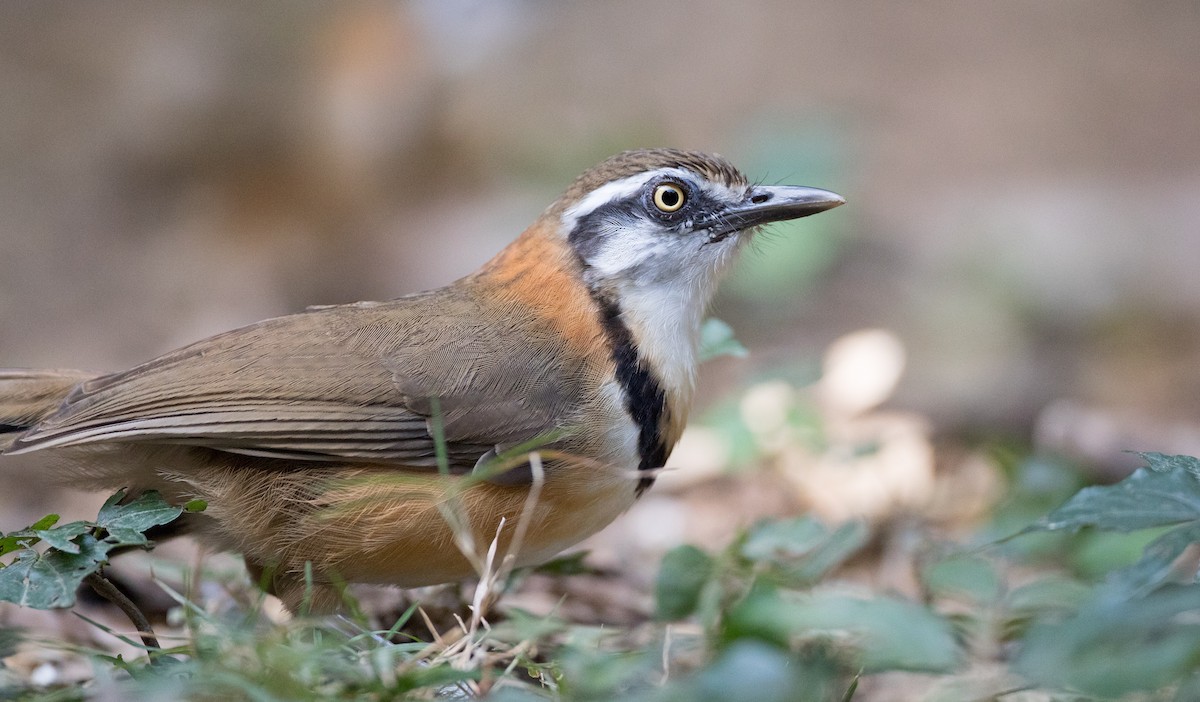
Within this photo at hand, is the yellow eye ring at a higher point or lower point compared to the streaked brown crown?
lower

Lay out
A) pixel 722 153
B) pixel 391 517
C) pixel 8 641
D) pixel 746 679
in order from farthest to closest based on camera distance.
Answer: pixel 722 153 → pixel 391 517 → pixel 8 641 → pixel 746 679

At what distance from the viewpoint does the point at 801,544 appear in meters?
4.13

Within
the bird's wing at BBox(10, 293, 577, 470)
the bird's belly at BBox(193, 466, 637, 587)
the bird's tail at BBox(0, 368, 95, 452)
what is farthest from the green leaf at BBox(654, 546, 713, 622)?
the bird's tail at BBox(0, 368, 95, 452)

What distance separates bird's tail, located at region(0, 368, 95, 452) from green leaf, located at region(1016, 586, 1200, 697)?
3.19m

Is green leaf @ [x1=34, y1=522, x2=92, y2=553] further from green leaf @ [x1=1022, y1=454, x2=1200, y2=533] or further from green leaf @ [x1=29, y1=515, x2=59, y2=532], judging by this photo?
green leaf @ [x1=1022, y1=454, x2=1200, y2=533]

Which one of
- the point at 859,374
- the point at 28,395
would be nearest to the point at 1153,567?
the point at 28,395

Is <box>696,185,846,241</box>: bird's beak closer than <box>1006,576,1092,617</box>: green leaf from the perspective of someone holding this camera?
No

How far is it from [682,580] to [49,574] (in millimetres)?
2010

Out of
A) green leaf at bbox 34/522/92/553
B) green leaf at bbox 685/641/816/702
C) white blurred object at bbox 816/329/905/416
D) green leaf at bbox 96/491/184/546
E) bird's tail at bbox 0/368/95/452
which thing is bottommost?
white blurred object at bbox 816/329/905/416

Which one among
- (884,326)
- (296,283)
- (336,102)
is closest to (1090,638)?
(884,326)

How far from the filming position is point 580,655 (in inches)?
111

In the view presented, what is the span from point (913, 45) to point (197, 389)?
9.82 metres

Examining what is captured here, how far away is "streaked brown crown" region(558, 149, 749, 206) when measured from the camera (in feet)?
14.4

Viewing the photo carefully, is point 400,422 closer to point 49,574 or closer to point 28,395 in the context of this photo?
point 49,574
